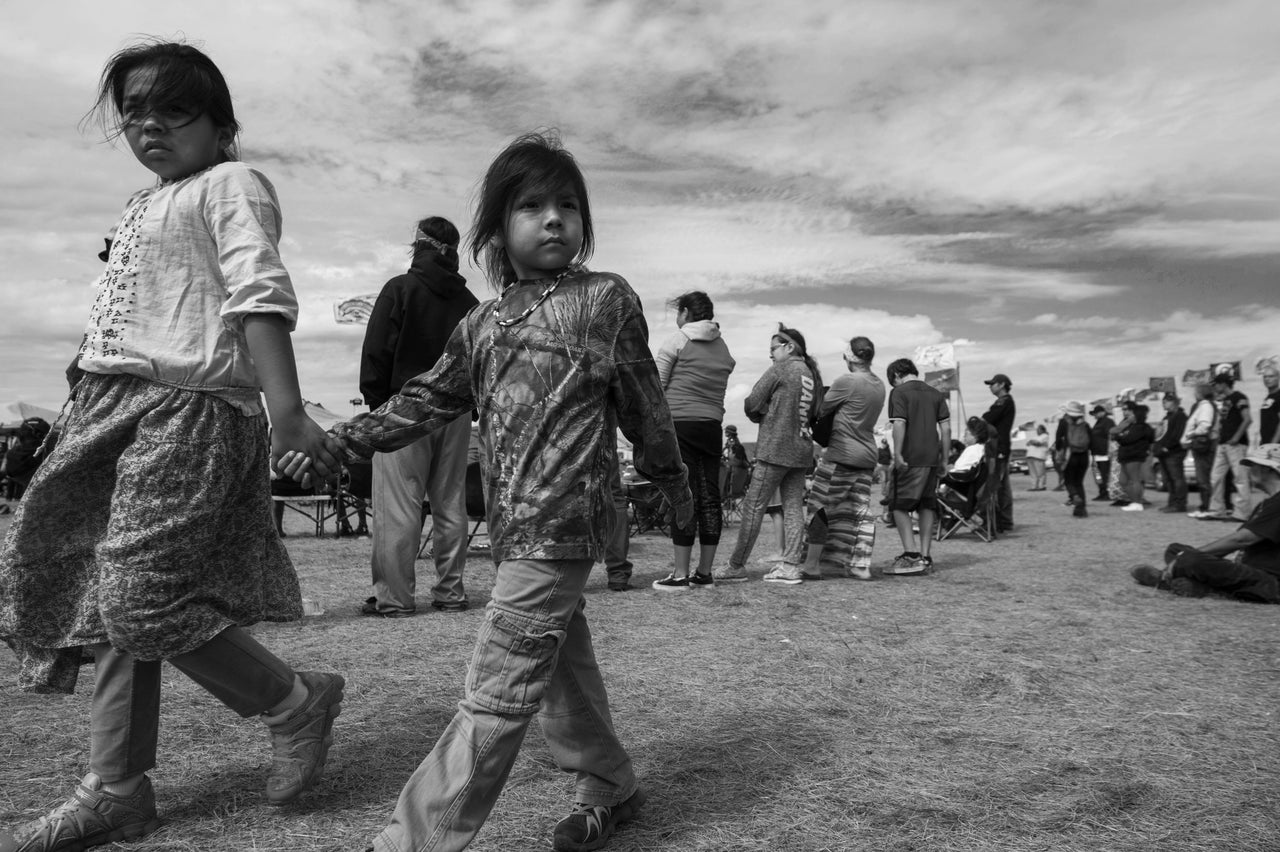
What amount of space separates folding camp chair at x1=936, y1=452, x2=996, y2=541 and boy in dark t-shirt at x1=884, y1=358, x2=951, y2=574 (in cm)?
331

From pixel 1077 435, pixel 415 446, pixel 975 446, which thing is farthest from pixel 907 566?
pixel 1077 435

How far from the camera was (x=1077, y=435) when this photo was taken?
16109 millimetres

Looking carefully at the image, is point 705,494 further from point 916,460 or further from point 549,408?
point 549,408

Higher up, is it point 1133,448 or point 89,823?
point 1133,448

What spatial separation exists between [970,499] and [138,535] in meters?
11.1

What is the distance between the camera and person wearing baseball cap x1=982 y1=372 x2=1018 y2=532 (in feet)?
41.5

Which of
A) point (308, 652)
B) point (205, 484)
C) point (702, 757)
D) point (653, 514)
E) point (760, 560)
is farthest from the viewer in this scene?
point (653, 514)

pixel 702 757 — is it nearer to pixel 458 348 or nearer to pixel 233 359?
pixel 458 348

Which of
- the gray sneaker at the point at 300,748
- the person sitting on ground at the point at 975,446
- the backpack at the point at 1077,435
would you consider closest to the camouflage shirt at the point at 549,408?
the gray sneaker at the point at 300,748

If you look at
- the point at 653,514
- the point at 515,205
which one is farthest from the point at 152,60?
the point at 653,514

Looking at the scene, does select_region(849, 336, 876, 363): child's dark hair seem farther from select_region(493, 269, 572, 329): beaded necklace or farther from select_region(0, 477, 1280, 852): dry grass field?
select_region(493, 269, 572, 329): beaded necklace

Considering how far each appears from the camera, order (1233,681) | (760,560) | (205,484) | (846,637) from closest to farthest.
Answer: (205,484) → (1233,681) → (846,637) → (760,560)

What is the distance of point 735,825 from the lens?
8.28ft

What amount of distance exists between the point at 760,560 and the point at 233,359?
7.49 m
